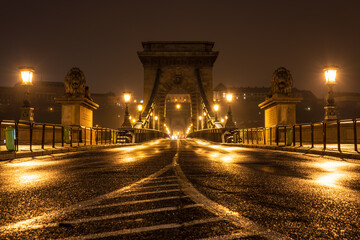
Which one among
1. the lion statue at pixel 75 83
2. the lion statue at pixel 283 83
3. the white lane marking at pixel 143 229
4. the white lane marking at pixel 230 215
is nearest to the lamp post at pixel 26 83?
the lion statue at pixel 75 83

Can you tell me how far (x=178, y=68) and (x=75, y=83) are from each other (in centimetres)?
3589

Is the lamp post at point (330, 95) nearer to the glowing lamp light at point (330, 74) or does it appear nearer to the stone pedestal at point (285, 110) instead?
the glowing lamp light at point (330, 74)

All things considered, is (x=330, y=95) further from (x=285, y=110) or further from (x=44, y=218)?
(x=44, y=218)

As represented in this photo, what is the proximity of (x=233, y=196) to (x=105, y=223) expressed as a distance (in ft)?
5.04

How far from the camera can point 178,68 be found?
50.8m

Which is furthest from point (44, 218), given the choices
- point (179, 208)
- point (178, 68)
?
point (178, 68)

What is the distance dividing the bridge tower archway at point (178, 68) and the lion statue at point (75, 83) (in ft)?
107

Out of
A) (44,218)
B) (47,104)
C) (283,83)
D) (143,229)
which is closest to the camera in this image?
(143,229)

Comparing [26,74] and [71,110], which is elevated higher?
[26,74]

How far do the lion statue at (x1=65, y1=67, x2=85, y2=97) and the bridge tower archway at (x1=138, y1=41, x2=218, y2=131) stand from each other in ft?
107

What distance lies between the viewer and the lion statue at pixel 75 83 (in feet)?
52.4

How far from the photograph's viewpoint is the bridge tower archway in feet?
162

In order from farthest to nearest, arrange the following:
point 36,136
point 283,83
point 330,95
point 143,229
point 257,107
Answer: point 257,107, point 283,83, point 330,95, point 36,136, point 143,229

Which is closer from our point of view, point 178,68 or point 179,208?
point 179,208
